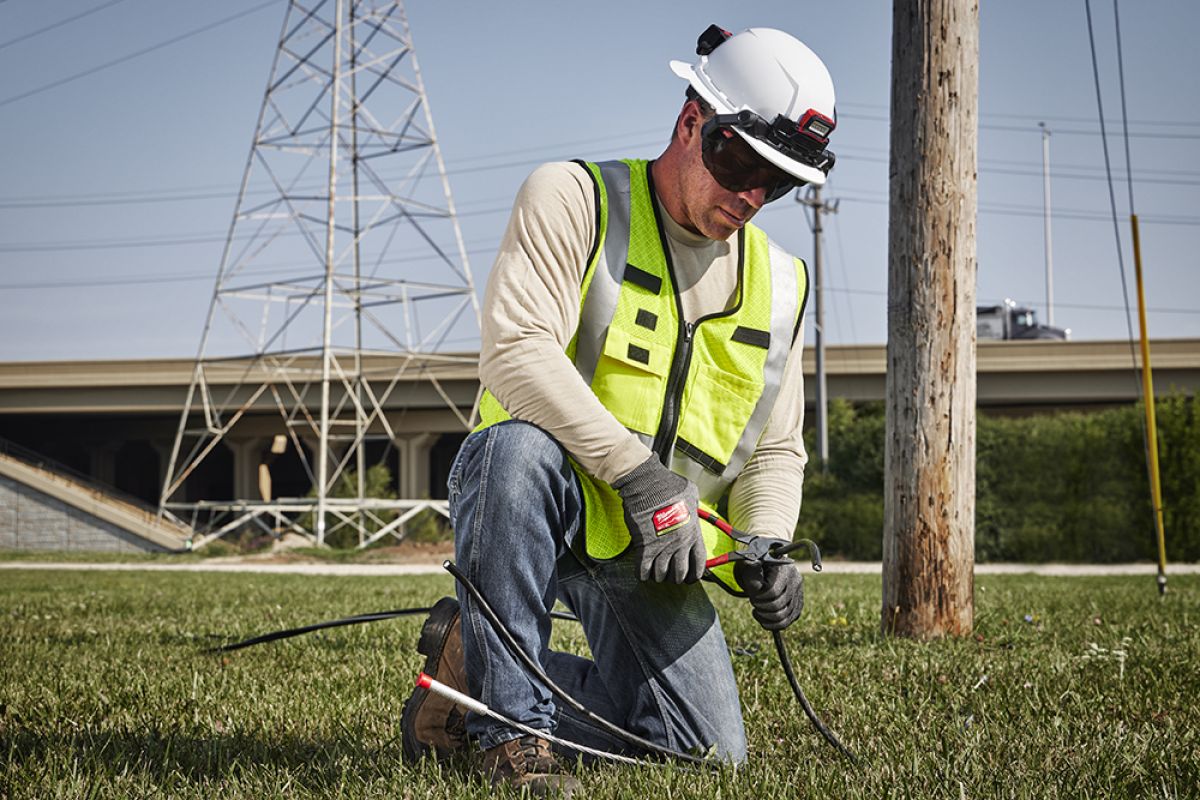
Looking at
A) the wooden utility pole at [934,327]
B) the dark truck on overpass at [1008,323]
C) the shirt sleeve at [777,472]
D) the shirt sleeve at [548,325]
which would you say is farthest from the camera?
the dark truck on overpass at [1008,323]

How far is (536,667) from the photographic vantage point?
294cm

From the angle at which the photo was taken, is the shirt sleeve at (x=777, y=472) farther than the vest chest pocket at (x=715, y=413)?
Yes

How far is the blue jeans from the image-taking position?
9.56 feet

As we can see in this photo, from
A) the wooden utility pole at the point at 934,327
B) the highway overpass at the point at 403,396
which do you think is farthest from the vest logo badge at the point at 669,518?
the highway overpass at the point at 403,396

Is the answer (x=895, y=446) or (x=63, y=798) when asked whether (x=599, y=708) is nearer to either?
(x=63, y=798)

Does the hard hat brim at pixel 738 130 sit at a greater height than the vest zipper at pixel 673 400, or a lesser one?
greater

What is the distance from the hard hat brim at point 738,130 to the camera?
2.99m

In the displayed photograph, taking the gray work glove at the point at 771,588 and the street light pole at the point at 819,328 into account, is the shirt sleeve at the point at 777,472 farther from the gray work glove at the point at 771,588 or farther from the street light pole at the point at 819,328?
the street light pole at the point at 819,328

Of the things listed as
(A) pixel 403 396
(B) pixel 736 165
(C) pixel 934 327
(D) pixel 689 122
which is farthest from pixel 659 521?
(A) pixel 403 396

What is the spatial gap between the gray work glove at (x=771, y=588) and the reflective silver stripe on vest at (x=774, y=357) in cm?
36

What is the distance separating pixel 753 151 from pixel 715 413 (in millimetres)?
700

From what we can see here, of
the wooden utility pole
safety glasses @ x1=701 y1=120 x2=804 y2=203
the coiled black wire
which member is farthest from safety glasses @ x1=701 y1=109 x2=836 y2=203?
the wooden utility pole

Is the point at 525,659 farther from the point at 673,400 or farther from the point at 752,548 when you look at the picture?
the point at 673,400

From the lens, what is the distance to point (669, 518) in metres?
2.86
